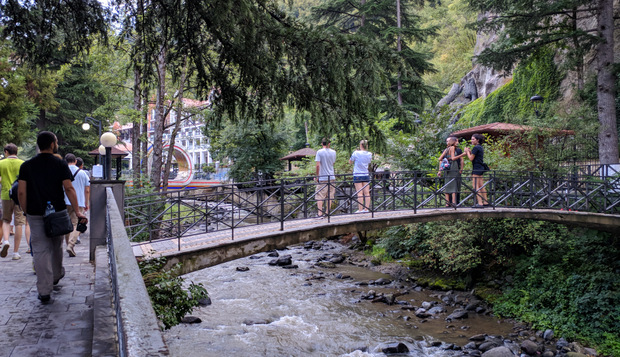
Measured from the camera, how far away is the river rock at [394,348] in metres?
10.1

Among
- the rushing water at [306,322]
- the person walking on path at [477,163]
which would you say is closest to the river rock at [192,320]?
the rushing water at [306,322]

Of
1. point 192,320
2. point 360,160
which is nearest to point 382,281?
point 360,160

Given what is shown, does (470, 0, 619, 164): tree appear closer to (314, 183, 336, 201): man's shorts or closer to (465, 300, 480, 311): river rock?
(465, 300, 480, 311): river rock

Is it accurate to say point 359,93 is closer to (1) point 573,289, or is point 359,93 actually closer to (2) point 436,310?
(2) point 436,310

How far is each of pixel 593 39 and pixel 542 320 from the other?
10176 millimetres

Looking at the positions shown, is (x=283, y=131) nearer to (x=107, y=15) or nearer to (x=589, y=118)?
(x=589, y=118)

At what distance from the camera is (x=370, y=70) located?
6301mm

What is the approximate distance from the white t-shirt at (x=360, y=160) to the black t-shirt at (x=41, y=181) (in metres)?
7.02

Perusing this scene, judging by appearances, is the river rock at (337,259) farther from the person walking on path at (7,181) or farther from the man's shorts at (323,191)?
the person walking on path at (7,181)

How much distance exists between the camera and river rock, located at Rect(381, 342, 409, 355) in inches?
399

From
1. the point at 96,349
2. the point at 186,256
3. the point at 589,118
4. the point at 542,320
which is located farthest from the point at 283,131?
the point at 96,349

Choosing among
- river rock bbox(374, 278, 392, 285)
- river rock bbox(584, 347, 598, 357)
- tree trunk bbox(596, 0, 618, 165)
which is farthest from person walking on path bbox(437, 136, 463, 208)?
tree trunk bbox(596, 0, 618, 165)

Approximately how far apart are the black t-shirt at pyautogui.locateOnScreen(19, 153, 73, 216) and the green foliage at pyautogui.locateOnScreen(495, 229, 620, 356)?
1221cm

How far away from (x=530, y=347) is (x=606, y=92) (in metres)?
10.6
